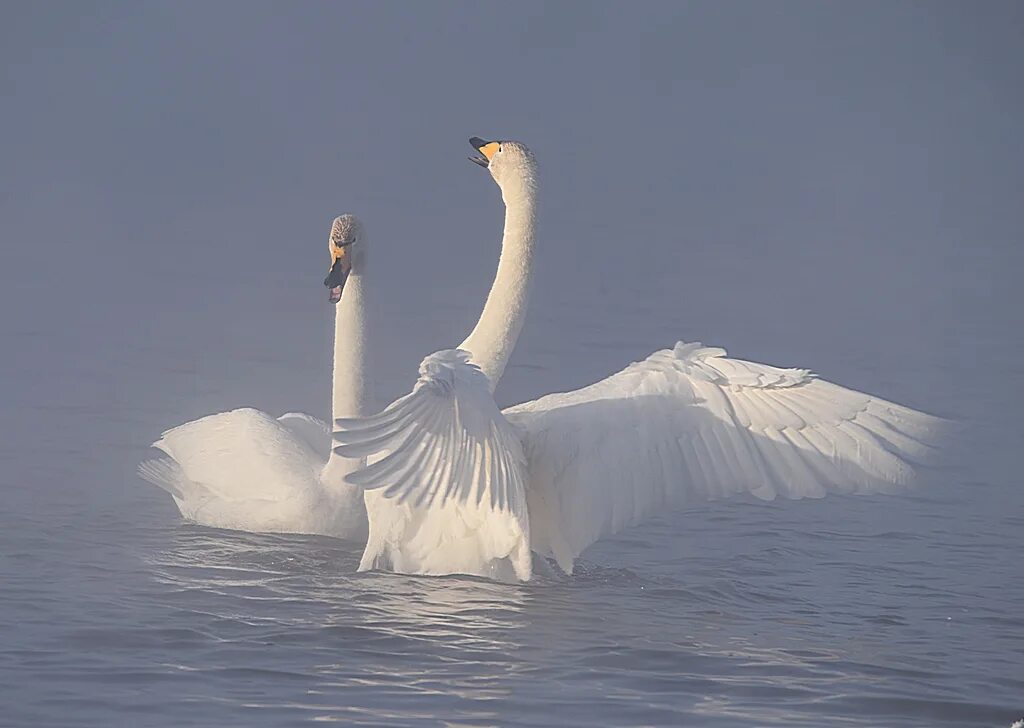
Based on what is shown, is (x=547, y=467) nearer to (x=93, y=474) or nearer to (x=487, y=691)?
(x=487, y=691)

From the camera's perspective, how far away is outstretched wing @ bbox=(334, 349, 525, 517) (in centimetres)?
709

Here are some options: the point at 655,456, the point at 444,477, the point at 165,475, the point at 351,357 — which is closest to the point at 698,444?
the point at 655,456

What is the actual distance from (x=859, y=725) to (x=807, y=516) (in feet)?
12.1

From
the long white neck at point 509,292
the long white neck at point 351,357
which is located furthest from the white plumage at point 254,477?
the long white neck at point 509,292

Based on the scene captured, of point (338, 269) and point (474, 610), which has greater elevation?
point (338, 269)

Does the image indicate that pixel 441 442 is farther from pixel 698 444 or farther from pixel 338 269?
pixel 338 269

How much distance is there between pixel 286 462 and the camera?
9531 mm

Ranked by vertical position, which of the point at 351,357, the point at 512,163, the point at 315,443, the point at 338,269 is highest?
the point at 512,163

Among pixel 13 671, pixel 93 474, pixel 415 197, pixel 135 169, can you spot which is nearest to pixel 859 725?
pixel 13 671

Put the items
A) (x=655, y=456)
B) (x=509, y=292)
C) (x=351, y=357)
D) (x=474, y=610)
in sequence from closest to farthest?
(x=474, y=610) < (x=655, y=456) < (x=509, y=292) < (x=351, y=357)

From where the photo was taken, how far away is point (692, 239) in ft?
68.9

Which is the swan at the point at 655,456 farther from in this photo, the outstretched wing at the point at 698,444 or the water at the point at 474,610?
the water at the point at 474,610

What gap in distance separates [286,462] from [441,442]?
2.33 metres

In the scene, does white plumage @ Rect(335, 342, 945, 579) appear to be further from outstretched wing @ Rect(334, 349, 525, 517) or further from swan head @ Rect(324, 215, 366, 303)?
swan head @ Rect(324, 215, 366, 303)
